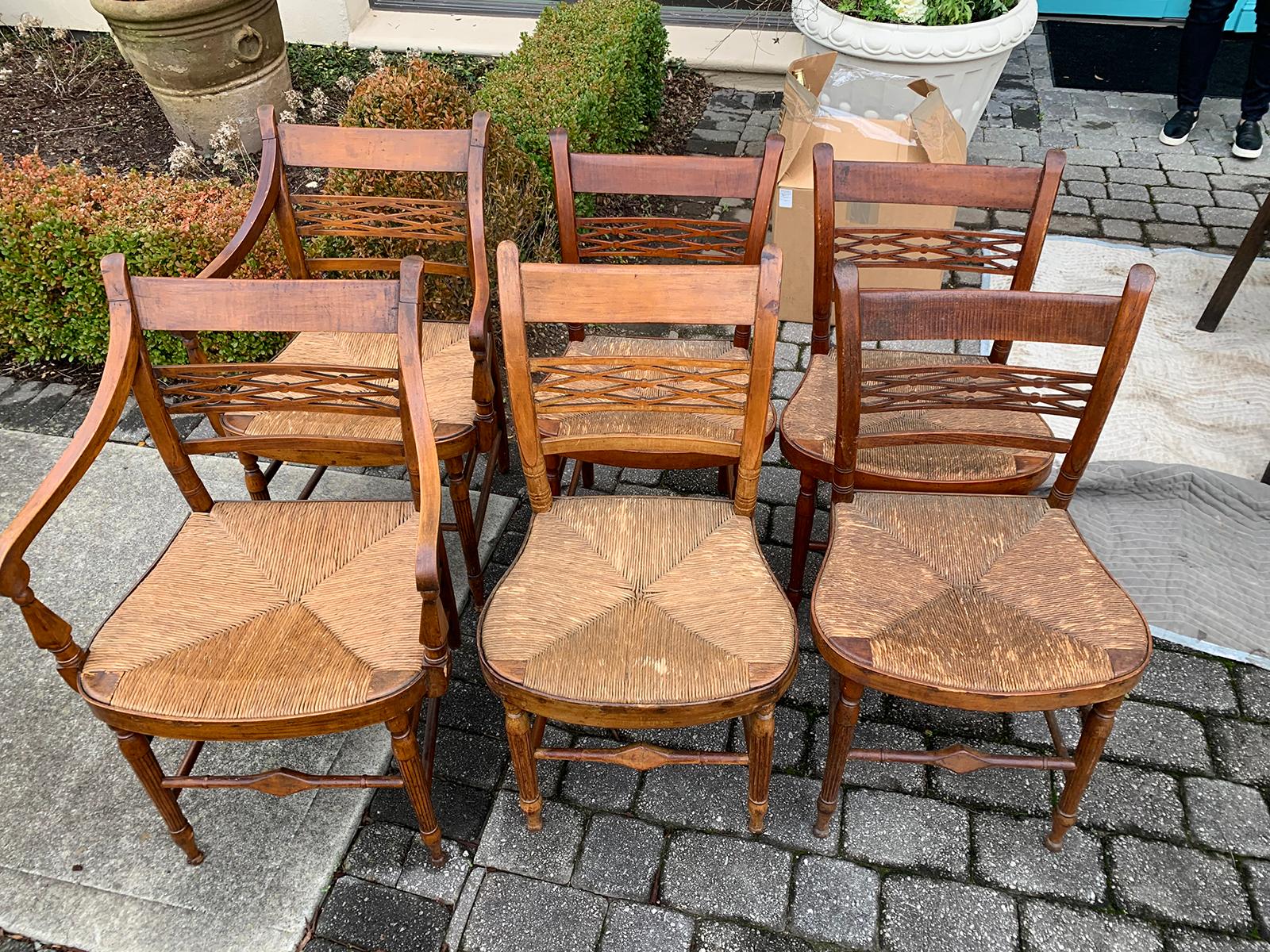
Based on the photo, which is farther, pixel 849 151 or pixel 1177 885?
pixel 849 151

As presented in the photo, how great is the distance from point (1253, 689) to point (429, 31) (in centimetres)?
672

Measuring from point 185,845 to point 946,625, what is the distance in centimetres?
191

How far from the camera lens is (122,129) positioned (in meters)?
5.50

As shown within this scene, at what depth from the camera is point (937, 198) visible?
2449mm

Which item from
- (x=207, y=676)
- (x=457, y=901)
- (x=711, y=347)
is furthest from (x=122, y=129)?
(x=457, y=901)

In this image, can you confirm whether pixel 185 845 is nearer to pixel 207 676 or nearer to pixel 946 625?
pixel 207 676

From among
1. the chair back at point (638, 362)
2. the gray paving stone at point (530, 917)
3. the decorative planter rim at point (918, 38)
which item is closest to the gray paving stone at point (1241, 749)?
the chair back at point (638, 362)

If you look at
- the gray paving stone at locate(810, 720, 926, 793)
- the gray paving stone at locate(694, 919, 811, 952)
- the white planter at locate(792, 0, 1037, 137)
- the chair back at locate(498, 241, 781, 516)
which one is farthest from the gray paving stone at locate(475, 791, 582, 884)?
the white planter at locate(792, 0, 1037, 137)

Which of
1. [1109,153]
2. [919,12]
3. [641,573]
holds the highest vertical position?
[919,12]

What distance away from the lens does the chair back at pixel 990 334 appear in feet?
5.99

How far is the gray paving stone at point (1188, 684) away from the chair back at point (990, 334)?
916 millimetres

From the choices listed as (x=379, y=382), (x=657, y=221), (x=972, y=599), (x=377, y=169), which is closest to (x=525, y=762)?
(x=972, y=599)

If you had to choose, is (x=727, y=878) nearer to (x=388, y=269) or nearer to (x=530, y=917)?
(x=530, y=917)

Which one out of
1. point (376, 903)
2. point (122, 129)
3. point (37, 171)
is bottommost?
point (376, 903)
